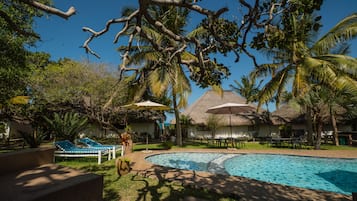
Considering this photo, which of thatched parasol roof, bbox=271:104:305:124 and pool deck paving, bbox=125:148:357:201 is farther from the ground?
thatched parasol roof, bbox=271:104:305:124

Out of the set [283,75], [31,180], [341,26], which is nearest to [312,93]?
[283,75]

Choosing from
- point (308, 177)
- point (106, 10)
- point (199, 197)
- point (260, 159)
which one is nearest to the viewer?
point (199, 197)

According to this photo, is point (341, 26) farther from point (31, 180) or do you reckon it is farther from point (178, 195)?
point (31, 180)

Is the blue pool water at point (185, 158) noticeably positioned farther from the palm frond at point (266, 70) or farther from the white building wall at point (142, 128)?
the white building wall at point (142, 128)

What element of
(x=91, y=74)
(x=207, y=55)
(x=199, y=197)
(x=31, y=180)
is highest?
(x=91, y=74)

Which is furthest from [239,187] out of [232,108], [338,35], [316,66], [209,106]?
[209,106]

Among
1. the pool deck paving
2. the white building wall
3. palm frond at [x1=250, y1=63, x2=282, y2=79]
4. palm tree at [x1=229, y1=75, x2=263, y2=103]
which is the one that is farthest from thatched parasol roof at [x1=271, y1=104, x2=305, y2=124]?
the pool deck paving

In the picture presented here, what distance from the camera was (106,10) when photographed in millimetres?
6043

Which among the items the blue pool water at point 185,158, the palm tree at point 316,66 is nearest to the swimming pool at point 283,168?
the blue pool water at point 185,158

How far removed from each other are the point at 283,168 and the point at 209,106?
16.4 metres

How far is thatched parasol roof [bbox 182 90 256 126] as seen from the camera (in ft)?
76.6

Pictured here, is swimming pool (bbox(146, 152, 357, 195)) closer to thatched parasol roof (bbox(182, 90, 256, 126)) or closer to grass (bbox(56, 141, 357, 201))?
grass (bbox(56, 141, 357, 201))

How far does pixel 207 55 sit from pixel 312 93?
12711 mm

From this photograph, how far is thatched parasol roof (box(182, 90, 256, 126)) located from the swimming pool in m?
10.5
